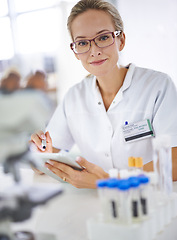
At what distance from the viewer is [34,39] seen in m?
6.12

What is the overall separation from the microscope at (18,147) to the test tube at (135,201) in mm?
236

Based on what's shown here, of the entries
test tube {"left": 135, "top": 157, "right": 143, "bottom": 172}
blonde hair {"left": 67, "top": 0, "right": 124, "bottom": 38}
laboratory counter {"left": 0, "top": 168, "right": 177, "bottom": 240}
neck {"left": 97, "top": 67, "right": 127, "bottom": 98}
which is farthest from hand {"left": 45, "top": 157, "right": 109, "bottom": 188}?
blonde hair {"left": 67, "top": 0, "right": 124, "bottom": 38}

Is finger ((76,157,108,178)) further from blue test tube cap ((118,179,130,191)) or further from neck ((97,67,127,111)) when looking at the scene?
blue test tube cap ((118,179,130,191))

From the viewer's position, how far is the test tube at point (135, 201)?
3.47ft

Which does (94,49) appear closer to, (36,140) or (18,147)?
(36,140)

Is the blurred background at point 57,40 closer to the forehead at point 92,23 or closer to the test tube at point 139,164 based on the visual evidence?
the forehead at point 92,23

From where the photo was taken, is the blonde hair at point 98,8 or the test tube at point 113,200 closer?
the test tube at point 113,200

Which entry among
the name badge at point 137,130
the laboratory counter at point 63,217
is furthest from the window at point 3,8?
the laboratory counter at point 63,217

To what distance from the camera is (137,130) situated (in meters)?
1.91

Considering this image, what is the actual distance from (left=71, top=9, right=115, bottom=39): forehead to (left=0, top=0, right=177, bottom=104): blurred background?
30 cm

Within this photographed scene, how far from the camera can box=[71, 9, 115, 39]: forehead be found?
1.86 meters

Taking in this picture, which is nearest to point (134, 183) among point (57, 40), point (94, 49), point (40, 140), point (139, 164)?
point (139, 164)

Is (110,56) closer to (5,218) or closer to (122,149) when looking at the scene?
(122,149)

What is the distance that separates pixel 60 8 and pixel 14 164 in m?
5.46
